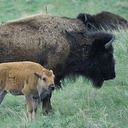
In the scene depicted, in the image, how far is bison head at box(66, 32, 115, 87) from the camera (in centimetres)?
933

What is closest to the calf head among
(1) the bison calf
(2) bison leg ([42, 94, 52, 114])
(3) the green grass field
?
(1) the bison calf

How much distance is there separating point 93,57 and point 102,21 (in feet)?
13.4

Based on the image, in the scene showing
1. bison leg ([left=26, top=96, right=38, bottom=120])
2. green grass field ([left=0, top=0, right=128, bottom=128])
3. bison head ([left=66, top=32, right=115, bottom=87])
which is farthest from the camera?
bison head ([left=66, top=32, right=115, bottom=87])

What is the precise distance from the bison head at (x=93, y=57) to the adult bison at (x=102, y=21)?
0.35 m

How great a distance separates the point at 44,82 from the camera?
7.60 m

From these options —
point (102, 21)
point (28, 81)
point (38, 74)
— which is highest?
point (38, 74)

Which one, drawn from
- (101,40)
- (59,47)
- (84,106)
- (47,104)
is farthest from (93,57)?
(84,106)

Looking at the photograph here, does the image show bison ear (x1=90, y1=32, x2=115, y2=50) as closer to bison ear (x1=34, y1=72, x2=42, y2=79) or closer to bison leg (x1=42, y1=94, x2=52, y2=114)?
bison leg (x1=42, y1=94, x2=52, y2=114)

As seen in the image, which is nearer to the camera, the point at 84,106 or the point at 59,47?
the point at 84,106

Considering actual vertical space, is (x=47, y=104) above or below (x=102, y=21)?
above

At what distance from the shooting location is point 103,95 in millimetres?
8914

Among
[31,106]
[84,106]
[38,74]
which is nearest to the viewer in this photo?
[38,74]

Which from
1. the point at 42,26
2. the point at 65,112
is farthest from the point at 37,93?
the point at 42,26

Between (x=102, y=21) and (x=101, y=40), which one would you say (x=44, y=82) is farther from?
(x=102, y=21)
